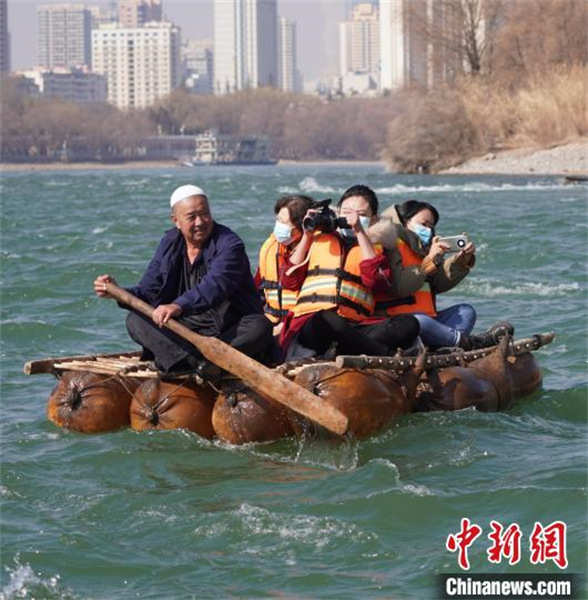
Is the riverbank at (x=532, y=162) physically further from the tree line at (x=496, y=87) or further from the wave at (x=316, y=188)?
the wave at (x=316, y=188)

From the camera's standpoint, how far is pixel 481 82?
51594mm

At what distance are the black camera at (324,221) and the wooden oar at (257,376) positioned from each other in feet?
3.12

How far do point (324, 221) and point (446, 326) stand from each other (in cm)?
128

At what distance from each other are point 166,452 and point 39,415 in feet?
5.32

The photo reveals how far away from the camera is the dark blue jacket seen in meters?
8.33

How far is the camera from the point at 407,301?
9.35 metres

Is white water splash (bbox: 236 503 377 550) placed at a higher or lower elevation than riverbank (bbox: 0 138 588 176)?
lower

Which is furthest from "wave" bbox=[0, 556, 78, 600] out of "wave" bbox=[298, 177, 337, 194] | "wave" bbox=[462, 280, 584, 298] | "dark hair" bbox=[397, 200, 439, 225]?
"wave" bbox=[298, 177, 337, 194]

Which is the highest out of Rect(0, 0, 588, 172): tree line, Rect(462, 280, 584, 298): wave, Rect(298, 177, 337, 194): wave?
Rect(0, 0, 588, 172): tree line

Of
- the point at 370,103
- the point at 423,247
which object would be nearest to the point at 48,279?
the point at 423,247

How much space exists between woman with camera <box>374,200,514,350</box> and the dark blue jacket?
1.02m

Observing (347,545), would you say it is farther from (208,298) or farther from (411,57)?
(411,57)

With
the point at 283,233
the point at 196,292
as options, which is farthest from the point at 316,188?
the point at 196,292

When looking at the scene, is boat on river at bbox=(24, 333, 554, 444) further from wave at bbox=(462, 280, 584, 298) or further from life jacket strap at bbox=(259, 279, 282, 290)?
wave at bbox=(462, 280, 584, 298)
